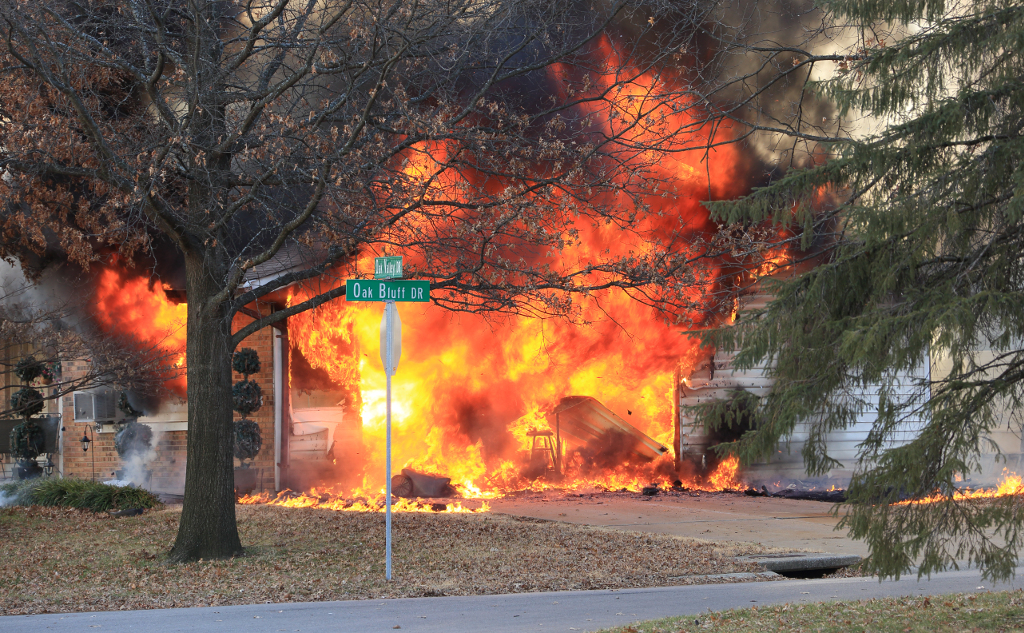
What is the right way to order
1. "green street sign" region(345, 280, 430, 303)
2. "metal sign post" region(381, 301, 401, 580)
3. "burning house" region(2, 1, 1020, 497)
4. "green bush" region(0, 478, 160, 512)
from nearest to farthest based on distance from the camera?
1. "metal sign post" region(381, 301, 401, 580)
2. "green street sign" region(345, 280, 430, 303)
3. "green bush" region(0, 478, 160, 512)
4. "burning house" region(2, 1, 1020, 497)

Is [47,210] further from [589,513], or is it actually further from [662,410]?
[662,410]

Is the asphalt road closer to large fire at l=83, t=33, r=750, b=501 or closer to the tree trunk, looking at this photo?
the tree trunk

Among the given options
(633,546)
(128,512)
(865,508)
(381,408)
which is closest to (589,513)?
(633,546)

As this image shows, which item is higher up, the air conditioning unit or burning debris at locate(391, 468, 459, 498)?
the air conditioning unit

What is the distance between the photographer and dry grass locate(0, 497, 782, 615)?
800 cm

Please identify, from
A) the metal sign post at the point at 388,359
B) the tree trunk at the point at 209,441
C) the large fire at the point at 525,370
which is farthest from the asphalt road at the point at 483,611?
the large fire at the point at 525,370

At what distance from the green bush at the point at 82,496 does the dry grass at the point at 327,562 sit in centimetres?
117

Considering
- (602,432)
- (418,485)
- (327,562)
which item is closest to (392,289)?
(327,562)

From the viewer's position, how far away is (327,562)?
30.1 feet

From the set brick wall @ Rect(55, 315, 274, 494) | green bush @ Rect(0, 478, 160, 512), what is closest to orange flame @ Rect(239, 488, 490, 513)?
brick wall @ Rect(55, 315, 274, 494)

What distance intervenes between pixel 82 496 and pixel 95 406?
2937mm

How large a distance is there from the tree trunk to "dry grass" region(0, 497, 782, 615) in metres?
0.34

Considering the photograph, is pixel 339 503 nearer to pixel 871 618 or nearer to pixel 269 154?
pixel 269 154

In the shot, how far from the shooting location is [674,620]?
6.54m
